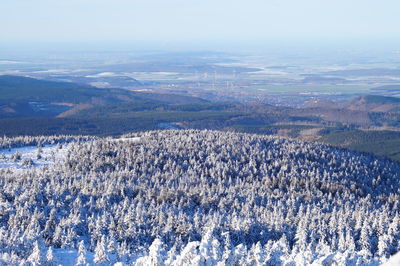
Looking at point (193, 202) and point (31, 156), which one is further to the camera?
point (31, 156)

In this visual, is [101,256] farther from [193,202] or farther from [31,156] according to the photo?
[31,156]

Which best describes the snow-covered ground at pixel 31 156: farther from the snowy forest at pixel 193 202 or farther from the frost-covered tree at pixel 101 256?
the frost-covered tree at pixel 101 256

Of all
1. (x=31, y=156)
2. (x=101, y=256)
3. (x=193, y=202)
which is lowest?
(x=193, y=202)

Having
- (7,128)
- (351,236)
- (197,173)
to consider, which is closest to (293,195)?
(197,173)

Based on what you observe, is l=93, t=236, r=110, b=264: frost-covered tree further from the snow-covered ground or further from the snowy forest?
the snow-covered ground

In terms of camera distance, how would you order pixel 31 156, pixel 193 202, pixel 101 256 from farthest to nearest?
pixel 31 156 → pixel 193 202 → pixel 101 256

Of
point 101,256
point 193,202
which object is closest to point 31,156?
point 193,202

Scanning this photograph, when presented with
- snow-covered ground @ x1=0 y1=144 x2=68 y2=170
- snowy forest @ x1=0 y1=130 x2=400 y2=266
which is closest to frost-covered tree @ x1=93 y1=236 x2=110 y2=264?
snowy forest @ x1=0 y1=130 x2=400 y2=266
